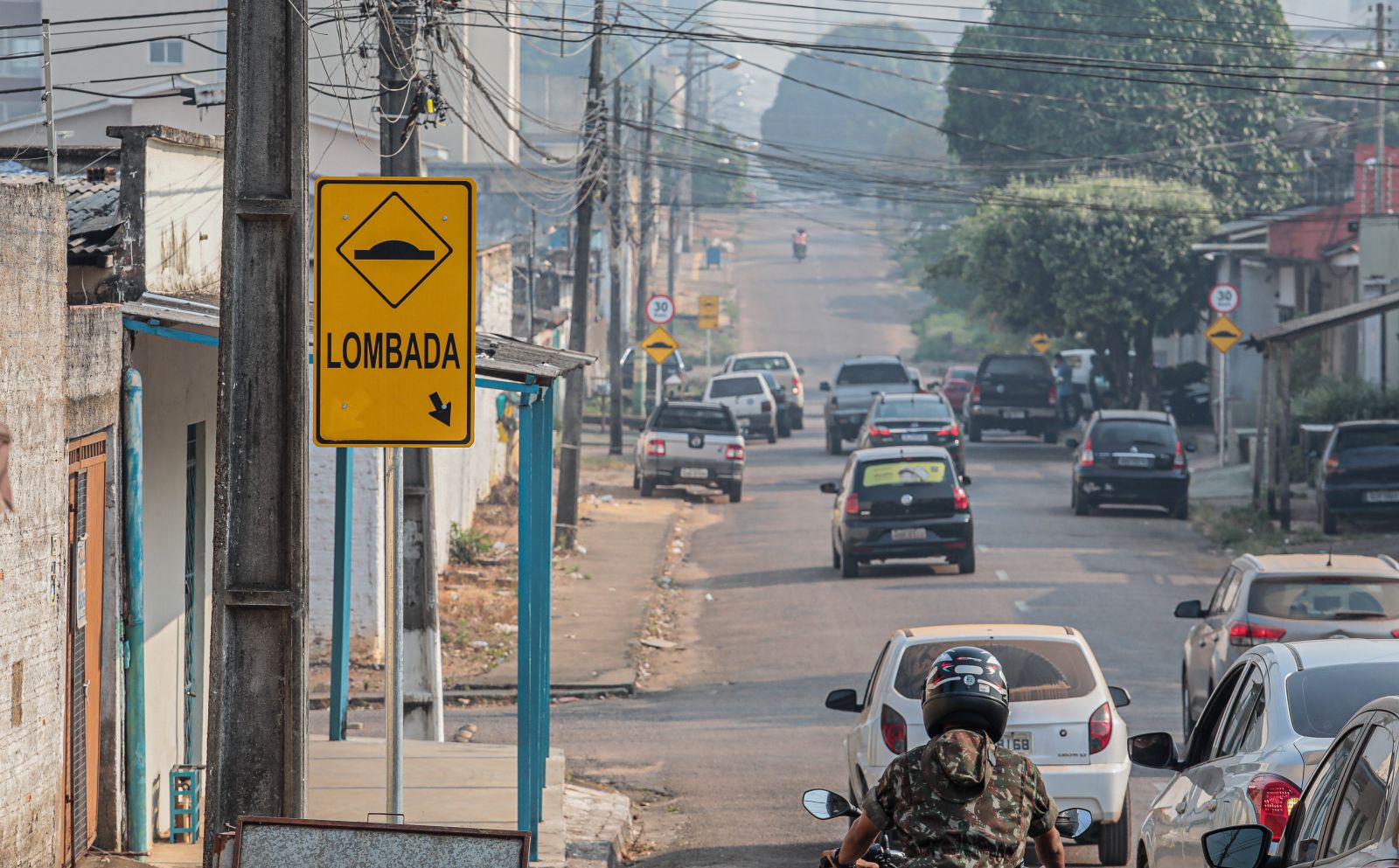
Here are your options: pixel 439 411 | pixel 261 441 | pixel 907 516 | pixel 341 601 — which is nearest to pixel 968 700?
pixel 439 411

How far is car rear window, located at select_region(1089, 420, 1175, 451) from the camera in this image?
94.5 feet

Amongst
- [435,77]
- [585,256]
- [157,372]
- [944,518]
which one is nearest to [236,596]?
[157,372]

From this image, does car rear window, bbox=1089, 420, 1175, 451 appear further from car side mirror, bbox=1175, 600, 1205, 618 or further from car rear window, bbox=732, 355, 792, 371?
car rear window, bbox=732, 355, 792, 371

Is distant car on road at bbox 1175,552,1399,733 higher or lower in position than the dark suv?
lower

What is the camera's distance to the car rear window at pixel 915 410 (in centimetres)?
3294

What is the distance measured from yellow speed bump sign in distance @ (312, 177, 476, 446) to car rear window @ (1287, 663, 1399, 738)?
3.44 metres

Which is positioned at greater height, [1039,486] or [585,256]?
[585,256]

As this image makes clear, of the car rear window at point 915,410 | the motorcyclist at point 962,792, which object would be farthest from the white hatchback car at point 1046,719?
the car rear window at point 915,410

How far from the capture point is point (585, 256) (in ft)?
90.6

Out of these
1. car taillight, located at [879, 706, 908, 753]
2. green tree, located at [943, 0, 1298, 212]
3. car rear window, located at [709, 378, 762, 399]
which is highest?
green tree, located at [943, 0, 1298, 212]

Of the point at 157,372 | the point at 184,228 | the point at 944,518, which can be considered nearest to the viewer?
the point at 157,372

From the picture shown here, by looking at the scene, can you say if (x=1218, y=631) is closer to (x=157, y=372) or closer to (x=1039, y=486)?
(x=157, y=372)

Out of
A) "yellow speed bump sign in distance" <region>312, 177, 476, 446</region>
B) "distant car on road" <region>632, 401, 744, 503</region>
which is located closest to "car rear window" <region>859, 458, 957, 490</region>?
"distant car on road" <region>632, 401, 744, 503</region>

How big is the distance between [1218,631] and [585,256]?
1540cm
